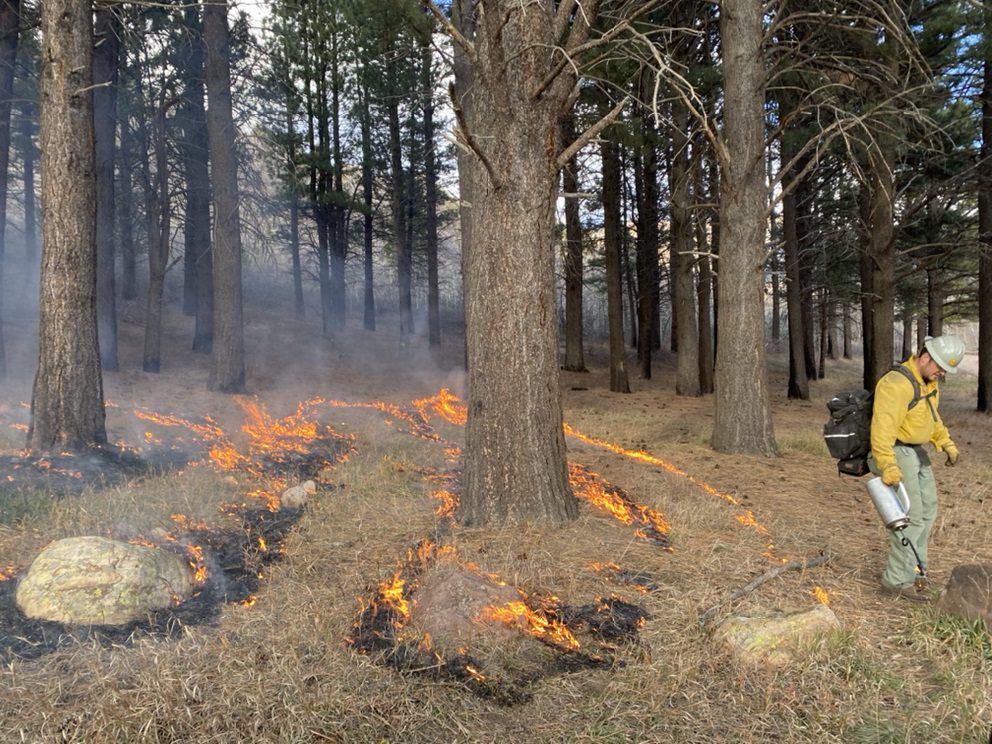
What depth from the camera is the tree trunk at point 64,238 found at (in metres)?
7.35

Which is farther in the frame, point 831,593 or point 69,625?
point 831,593

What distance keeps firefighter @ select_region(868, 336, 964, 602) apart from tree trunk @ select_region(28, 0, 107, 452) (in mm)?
8169

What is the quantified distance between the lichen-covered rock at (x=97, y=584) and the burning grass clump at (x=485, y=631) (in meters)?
1.42

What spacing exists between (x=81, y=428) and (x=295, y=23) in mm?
17423

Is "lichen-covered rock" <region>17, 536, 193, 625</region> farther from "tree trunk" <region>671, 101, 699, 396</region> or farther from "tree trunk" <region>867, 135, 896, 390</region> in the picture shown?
"tree trunk" <region>671, 101, 699, 396</region>

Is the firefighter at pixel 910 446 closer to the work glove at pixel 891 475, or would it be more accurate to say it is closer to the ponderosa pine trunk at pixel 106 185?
the work glove at pixel 891 475

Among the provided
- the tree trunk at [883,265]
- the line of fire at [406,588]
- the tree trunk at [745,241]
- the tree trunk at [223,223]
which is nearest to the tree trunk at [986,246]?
the tree trunk at [883,265]

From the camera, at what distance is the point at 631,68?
31.6 feet

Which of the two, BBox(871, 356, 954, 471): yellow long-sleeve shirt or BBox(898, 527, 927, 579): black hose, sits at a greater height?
BBox(871, 356, 954, 471): yellow long-sleeve shirt

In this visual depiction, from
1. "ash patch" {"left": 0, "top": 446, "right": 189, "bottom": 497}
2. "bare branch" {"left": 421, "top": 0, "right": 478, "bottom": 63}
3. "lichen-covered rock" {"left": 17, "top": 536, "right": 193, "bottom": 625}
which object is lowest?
"lichen-covered rock" {"left": 17, "top": 536, "right": 193, "bottom": 625}

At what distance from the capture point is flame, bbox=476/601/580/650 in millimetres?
3650

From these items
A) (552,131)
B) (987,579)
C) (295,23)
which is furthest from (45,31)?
(295,23)

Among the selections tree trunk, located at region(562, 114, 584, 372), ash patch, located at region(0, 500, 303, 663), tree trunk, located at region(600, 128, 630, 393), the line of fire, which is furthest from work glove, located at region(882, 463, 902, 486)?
tree trunk, located at region(600, 128, 630, 393)

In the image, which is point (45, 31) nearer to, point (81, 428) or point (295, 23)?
point (81, 428)
